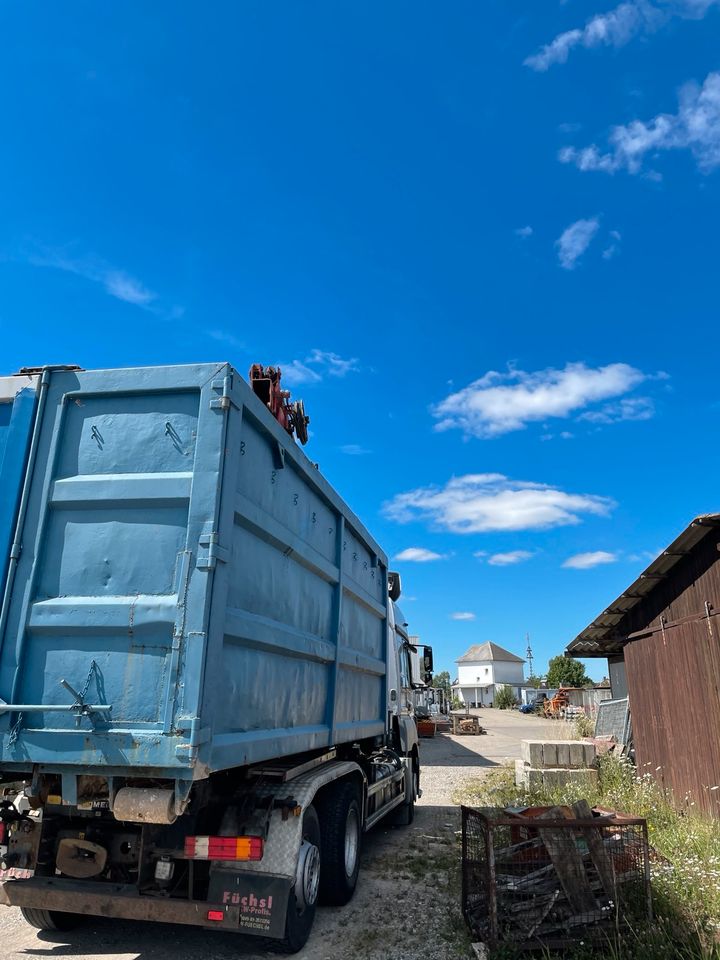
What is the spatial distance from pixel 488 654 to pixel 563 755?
7577cm

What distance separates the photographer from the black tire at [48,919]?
4.62 meters

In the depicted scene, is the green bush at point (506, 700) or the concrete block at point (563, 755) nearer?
the concrete block at point (563, 755)

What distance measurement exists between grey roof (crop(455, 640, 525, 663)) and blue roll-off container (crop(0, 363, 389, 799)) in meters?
81.8

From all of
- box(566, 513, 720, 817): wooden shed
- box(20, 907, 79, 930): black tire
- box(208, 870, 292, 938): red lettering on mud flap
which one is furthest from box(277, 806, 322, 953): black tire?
box(566, 513, 720, 817): wooden shed

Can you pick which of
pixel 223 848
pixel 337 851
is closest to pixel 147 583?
pixel 223 848

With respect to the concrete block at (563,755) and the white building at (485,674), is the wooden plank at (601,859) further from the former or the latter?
the white building at (485,674)

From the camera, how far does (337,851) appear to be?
5340 mm

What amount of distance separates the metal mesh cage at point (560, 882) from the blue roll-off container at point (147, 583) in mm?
1750

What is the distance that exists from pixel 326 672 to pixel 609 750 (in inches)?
332

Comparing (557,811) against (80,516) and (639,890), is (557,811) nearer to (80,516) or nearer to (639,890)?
(639,890)

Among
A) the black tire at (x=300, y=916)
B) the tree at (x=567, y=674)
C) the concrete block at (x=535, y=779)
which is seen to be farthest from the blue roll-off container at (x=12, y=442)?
the tree at (x=567, y=674)

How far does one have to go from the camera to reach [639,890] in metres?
4.65

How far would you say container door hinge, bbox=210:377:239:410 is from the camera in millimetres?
3854

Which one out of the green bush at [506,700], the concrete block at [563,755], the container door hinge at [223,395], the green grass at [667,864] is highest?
the green bush at [506,700]
